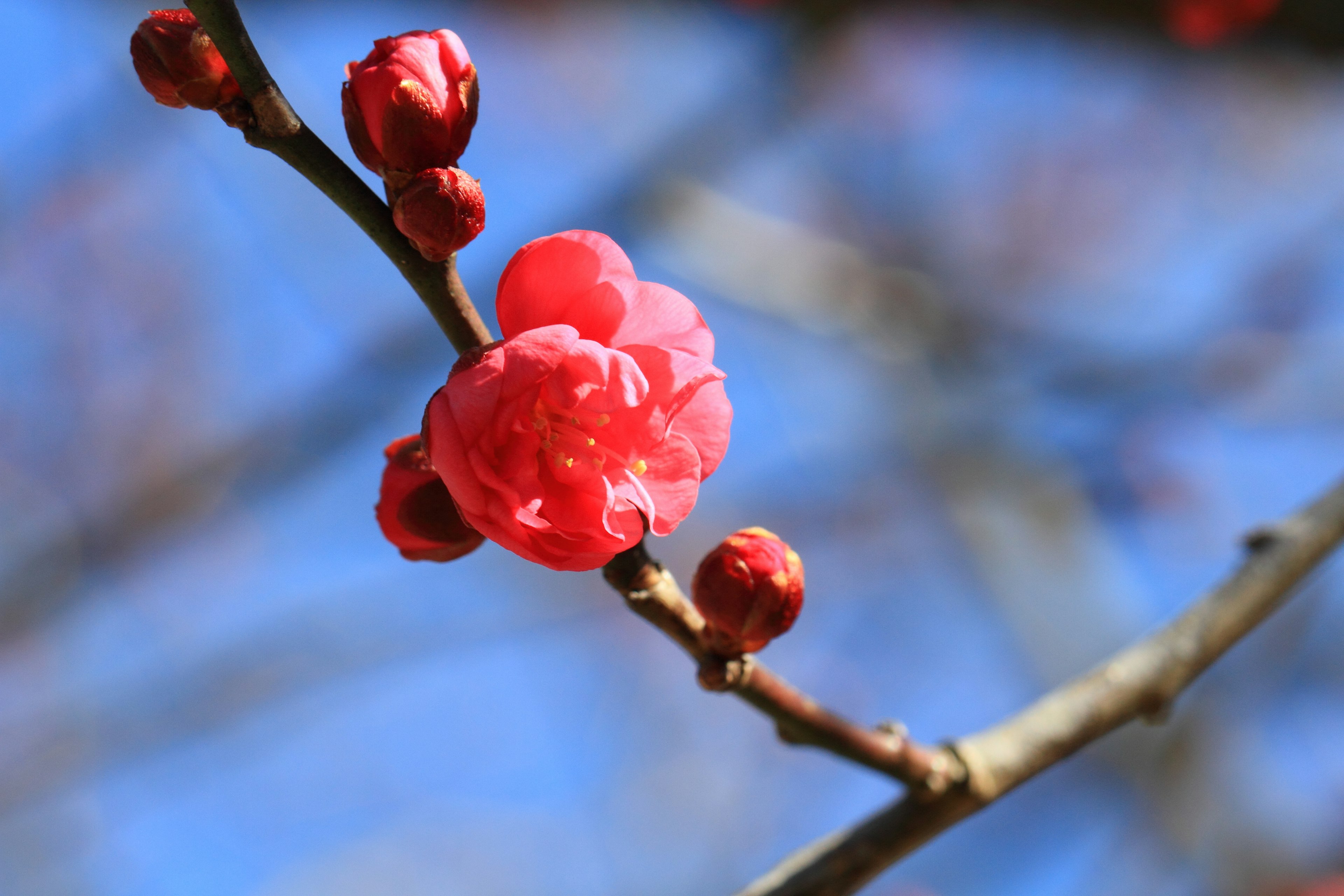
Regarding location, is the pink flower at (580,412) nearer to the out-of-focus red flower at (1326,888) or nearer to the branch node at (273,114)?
the branch node at (273,114)

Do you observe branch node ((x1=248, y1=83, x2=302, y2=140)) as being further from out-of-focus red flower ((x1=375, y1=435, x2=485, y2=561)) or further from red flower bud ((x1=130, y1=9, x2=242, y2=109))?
out-of-focus red flower ((x1=375, y1=435, x2=485, y2=561))

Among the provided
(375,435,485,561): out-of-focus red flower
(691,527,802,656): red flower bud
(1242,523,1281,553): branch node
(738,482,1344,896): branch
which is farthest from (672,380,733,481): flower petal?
(1242,523,1281,553): branch node

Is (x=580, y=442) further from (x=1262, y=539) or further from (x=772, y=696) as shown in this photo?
(x=1262, y=539)

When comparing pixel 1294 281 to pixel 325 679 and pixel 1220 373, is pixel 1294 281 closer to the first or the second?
pixel 1220 373

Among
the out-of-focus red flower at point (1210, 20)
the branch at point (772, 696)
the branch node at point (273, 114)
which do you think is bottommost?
the branch at point (772, 696)

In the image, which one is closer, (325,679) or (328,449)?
(328,449)

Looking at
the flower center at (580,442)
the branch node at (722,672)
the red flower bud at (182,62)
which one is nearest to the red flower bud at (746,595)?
the branch node at (722,672)

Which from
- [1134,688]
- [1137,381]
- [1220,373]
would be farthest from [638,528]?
[1220,373]
